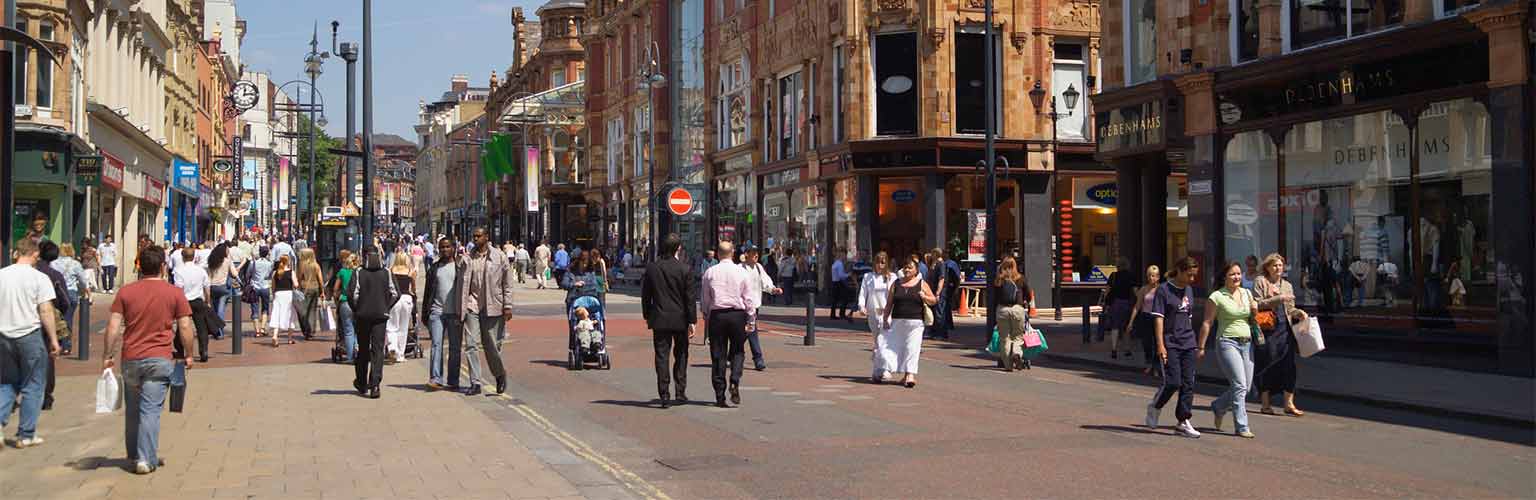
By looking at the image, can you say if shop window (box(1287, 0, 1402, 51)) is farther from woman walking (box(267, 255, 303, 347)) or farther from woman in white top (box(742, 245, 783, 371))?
woman walking (box(267, 255, 303, 347))

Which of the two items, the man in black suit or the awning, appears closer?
the man in black suit

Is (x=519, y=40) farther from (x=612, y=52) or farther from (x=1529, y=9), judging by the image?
(x=1529, y=9)

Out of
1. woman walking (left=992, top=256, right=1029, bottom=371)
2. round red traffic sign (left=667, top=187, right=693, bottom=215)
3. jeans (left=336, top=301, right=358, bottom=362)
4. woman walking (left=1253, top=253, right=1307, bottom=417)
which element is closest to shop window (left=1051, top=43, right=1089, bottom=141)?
round red traffic sign (left=667, top=187, right=693, bottom=215)

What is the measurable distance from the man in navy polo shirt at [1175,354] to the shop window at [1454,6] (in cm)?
803

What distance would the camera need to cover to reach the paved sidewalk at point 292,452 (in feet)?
30.6

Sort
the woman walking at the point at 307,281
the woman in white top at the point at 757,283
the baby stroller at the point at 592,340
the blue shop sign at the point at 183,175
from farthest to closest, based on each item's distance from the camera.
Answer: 1. the blue shop sign at the point at 183,175
2. the woman walking at the point at 307,281
3. the woman in white top at the point at 757,283
4. the baby stroller at the point at 592,340

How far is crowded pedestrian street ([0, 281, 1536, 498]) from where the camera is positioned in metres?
9.55

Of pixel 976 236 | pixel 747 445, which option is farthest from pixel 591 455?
pixel 976 236

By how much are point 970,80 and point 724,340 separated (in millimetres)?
24699

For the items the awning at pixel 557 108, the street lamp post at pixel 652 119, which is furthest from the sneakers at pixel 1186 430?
the awning at pixel 557 108

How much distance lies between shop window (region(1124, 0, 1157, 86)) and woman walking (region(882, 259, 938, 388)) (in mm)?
10673

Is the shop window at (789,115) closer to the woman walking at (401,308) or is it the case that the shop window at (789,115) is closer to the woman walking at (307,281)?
the woman walking at (307,281)

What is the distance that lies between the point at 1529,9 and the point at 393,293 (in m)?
13.1

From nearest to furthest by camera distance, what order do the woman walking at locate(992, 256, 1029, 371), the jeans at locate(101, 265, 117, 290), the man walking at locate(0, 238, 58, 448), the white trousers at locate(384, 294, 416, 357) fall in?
the man walking at locate(0, 238, 58, 448) → the woman walking at locate(992, 256, 1029, 371) → the white trousers at locate(384, 294, 416, 357) → the jeans at locate(101, 265, 117, 290)
